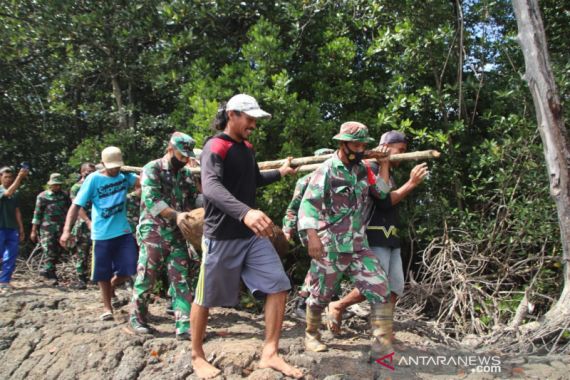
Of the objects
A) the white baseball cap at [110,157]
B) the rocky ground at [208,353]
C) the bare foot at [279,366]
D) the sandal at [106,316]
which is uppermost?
the white baseball cap at [110,157]

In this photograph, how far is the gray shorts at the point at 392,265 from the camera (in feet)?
15.8

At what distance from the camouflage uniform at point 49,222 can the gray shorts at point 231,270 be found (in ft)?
19.1

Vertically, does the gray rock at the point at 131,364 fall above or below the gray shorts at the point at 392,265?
below

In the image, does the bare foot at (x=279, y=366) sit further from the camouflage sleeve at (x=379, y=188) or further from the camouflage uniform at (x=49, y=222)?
the camouflage uniform at (x=49, y=222)

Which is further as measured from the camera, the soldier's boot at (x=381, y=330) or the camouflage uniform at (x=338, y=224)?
the camouflage uniform at (x=338, y=224)

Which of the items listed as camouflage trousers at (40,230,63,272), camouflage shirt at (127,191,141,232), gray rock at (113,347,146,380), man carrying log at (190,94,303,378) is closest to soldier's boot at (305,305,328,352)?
man carrying log at (190,94,303,378)

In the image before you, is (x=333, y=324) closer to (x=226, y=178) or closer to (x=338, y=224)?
(x=338, y=224)

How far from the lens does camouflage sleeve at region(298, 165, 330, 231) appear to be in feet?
14.3

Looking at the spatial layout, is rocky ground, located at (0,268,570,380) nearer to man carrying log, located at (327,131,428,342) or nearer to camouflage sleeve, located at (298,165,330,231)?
man carrying log, located at (327,131,428,342)

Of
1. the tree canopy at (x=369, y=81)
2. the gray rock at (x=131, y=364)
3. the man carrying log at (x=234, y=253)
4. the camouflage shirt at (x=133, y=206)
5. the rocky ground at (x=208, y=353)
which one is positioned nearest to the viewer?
the man carrying log at (x=234, y=253)

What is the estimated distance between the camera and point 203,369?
3938 millimetres

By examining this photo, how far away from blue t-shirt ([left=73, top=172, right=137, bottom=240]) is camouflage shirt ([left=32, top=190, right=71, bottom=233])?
3532mm

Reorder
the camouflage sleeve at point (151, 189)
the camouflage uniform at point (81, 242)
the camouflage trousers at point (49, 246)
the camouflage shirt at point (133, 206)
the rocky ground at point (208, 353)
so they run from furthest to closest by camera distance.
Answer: the camouflage trousers at point (49, 246), the camouflage uniform at point (81, 242), the camouflage shirt at point (133, 206), the camouflage sleeve at point (151, 189), the rocky ground at point (208, 353)

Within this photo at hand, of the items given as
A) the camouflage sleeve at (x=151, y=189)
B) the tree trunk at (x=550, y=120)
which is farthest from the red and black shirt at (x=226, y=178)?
the tree trunk at (x=550, y=120)
